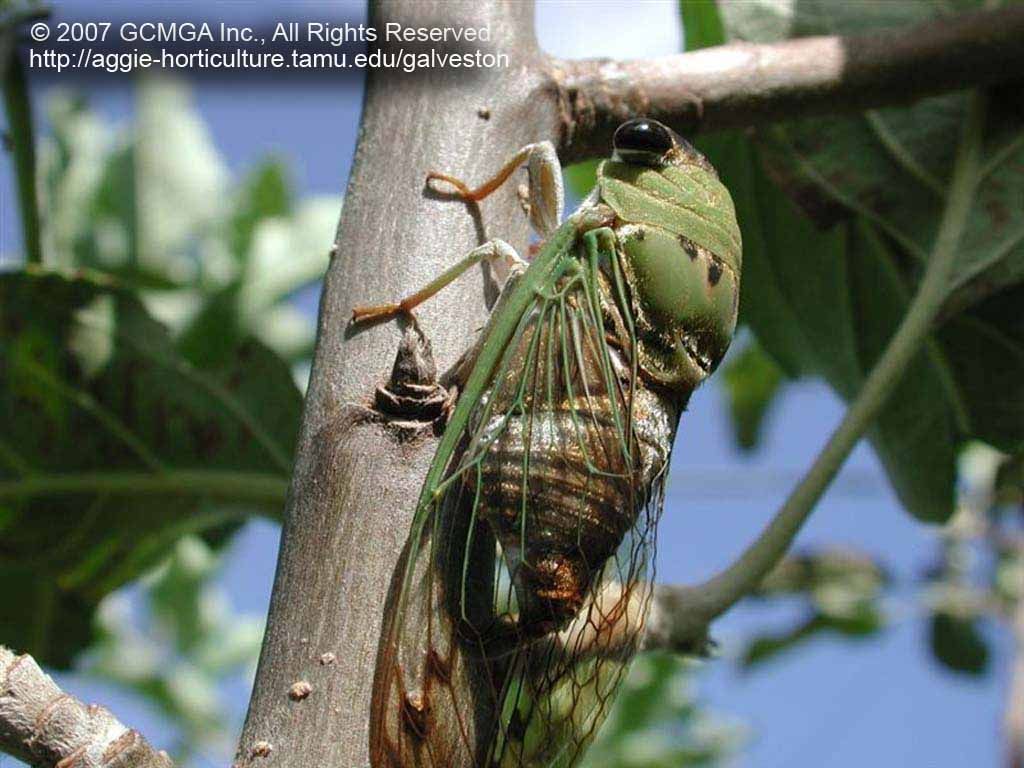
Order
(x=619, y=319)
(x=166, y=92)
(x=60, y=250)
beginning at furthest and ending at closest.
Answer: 1. (x=166, y=92)
2. (x=60, y=250)
3. (x=619, y=319)

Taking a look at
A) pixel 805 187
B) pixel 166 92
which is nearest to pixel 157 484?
pixel 805 187

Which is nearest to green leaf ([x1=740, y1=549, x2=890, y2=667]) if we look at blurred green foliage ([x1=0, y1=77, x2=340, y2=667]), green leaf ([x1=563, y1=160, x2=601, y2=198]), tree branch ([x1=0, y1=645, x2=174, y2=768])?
green leaf ([x1=563, y1=160, x2=601, y2=198])

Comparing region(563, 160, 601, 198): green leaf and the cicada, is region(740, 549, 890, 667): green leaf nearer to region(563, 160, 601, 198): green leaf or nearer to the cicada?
region(563, 160, 601, 198): green leaf

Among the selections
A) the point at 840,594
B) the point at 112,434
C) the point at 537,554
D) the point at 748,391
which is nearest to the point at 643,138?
the point at 537,554

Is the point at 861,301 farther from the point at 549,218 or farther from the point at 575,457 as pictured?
the point at 575,457

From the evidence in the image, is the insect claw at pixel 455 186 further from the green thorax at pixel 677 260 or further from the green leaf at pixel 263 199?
the green leaf at pixel 263 199

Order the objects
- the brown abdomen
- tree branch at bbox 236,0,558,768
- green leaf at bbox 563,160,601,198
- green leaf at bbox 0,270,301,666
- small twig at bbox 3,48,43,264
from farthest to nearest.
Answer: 1. green leaf at bbox 563,160,601,198
2. green leaf at bbox 0,270,301,666
3. small twig at bbox 3,48,43,264
4. the brown abdomen
5. tree branch at bbox 236,0,558,768
